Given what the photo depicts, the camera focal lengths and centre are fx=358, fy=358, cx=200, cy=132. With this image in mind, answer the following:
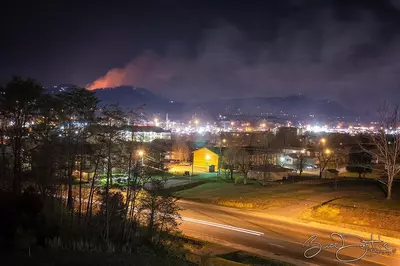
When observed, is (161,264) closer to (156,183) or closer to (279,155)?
(156,183)

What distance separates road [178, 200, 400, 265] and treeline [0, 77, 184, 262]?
442 cm

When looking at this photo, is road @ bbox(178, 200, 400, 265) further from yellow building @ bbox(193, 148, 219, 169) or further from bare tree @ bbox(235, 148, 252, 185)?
yellow building @ bbox(193, 148, 219, 169)

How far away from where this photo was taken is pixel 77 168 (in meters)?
18.8

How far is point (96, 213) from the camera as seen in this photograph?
743 inches

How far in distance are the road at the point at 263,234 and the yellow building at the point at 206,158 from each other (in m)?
36.3

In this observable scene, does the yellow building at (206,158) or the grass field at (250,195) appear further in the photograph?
the yellow building at (206,158)

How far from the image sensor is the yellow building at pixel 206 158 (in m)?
65.6

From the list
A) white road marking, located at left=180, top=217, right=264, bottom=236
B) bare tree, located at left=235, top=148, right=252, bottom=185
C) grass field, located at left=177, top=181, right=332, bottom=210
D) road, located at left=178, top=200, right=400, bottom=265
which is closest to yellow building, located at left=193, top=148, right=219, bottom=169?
bare tree, located at left=235, top=148, right=252, bottom=185

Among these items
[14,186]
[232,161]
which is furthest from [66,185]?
[232,161]

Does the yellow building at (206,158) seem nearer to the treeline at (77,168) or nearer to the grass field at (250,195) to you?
the grass field at (250,195)

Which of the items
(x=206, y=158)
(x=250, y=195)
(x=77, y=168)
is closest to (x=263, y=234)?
(x=77, y=168)

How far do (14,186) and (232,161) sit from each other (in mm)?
34644

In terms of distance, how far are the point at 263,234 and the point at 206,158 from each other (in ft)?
146

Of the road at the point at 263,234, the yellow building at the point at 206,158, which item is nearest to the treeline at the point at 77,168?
the road at the point at 263,234
